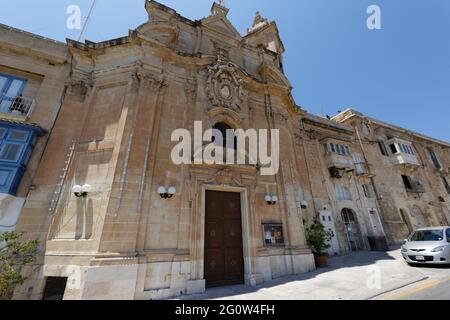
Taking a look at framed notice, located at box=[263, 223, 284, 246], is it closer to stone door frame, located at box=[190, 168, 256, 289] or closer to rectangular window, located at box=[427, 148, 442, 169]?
stone door frame, located at box=[190, 168, 256, 289]

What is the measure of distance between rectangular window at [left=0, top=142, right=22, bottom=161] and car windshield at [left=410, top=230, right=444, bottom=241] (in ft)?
51.7

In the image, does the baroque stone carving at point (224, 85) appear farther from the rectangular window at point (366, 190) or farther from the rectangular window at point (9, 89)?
the rectangular window at point (366, 190)

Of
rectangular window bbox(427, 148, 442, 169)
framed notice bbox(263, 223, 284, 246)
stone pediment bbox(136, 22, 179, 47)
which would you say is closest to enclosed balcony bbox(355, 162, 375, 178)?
framed notice bbox(263, 223, 284, 246)

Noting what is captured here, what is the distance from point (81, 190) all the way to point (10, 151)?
9.83ft

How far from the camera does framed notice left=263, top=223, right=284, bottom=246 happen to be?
26.9 feet

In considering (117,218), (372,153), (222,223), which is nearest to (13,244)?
(117,218)

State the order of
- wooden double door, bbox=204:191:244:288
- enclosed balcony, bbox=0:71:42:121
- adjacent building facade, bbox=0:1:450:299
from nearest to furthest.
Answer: adjacent building facade, bbox=0:1:450:299
wooden double door, bbox=204:191:244:288
enclosed balcony, bbox=0:71:42:121

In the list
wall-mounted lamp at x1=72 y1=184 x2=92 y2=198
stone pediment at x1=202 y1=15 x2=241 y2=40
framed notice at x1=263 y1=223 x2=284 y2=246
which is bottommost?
framed notice at x1=263 y1=223 x2=284 y2=246

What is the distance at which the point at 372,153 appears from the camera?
17953 millimetres

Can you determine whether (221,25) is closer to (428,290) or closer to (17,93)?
(17,93)

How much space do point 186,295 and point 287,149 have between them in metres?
7.90

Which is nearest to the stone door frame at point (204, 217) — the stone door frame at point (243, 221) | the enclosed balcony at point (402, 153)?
the stone door frame at point (243, 221)

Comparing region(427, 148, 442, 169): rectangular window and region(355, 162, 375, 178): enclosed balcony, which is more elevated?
region(427, 148, 442, 169): rectangular window
